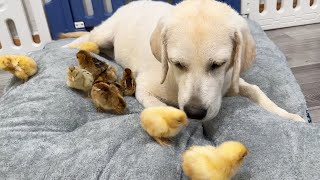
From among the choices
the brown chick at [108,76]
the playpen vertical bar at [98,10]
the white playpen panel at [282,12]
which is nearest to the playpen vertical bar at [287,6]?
the white playpen panel at [282,12]

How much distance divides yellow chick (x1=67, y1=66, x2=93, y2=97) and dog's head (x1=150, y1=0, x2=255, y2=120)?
0.33 metres

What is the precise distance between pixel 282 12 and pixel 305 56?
53 cm

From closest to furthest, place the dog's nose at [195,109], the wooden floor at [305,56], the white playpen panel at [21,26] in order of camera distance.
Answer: the dog's nose at [195,109], the wooden floor at [305,56], the white playpen panel at [21,26]

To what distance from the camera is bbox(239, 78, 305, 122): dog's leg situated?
49.5 inches

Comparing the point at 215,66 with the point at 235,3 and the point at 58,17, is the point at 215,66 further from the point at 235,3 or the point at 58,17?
the point at 58,17

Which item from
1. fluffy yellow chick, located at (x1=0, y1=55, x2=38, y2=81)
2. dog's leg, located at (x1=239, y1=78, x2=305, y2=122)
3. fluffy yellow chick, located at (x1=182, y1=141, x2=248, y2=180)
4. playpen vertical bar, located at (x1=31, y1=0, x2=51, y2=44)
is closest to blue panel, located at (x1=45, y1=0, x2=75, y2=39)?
playpen vertical bar, located at (x1=31, y1=0, x2=51, y2=44)

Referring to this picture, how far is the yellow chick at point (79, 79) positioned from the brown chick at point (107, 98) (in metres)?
0.09

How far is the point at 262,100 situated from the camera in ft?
4.38

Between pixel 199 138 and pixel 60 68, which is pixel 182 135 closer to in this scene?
pixel 199 138

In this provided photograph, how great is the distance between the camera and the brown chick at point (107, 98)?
123 centimetres

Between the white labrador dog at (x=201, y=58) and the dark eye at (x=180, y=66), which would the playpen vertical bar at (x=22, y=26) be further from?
the dark eye at (x=180, y=66)

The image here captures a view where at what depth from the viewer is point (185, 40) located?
108 centimetres

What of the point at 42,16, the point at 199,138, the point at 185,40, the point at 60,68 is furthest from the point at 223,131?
the point at 42,16

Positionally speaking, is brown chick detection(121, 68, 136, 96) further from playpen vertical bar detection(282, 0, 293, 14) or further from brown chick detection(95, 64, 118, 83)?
playpen vertical bar detection(282, 0, 293, 14)
